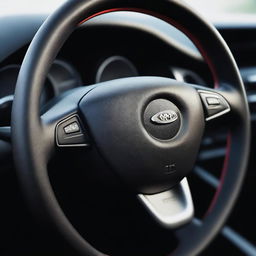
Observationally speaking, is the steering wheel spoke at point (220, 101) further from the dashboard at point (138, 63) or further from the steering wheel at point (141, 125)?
the dashboard at point (138, 63)

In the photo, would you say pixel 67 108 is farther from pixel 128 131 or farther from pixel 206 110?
pixel 206 110

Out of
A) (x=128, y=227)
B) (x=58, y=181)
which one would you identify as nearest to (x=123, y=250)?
(x=128, y=227)

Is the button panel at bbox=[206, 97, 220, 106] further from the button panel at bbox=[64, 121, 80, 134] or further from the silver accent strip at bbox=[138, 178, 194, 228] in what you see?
the button panel at bbox=[64, 121, 80, 134]

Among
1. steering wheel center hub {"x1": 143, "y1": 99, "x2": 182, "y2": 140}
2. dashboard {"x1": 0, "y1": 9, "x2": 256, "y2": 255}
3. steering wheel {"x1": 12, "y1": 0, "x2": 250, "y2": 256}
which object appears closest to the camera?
steering wheel {"x1": 12, "y1": 0, "x2": 250, "y2": 256}

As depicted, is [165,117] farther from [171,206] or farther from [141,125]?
[171,206]

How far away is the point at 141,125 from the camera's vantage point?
2.72 ft

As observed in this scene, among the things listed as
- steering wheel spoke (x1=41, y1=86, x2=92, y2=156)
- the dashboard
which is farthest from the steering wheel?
the dashboard

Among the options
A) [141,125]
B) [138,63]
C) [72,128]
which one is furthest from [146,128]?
[138,63]

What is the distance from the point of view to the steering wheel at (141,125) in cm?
72

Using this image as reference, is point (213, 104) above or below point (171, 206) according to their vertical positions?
above

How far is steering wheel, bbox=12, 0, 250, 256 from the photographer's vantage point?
0.72 metres

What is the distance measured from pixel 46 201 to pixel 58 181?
0.88ft

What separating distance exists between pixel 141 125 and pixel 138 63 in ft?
1.53

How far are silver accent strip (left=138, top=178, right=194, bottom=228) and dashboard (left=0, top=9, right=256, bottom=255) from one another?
0.27 meters
